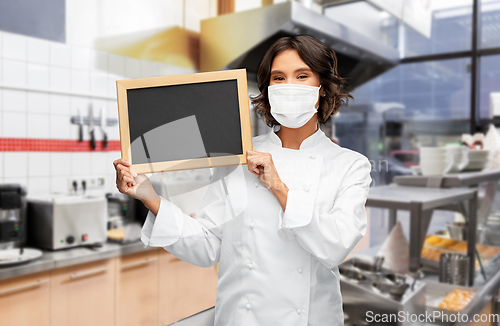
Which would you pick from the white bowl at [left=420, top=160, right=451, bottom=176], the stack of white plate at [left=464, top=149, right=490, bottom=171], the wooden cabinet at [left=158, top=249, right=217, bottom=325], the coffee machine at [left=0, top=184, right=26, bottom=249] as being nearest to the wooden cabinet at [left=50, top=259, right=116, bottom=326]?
the wooden cabinet at [left=158, top=249, right=217, bottom=325]

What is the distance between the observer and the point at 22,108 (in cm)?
159

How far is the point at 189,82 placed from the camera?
654mm

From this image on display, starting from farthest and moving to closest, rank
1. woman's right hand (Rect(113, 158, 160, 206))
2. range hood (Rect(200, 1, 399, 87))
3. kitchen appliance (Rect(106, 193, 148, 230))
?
kitchen appliance (Rect(106, 193, 148, 230))
range hood (Rect(200, 1, 399, 87))
woman's right hand (Rect(113, 158, 160, 206))

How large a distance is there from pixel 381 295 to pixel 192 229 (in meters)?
0.97

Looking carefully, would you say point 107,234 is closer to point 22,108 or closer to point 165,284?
point 22,108

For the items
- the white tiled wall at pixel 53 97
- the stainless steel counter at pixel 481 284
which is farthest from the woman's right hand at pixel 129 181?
the stainless steel counter at pixel 481 284

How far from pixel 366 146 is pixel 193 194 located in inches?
88.0

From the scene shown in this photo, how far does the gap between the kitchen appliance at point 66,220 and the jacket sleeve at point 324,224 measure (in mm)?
1167

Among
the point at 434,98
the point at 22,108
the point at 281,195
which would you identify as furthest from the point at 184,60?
the point at 434,98

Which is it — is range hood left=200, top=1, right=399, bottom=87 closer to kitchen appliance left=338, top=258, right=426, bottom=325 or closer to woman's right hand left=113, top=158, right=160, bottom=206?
woman's right hand left=113, top=158, right=160, bottom=206

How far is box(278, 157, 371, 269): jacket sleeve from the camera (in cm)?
62

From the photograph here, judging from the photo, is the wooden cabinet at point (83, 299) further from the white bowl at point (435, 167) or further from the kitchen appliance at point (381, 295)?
the white bowl at point (435, 167)

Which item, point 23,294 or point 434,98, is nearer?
point 23,294

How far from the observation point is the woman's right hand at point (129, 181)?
61cm
